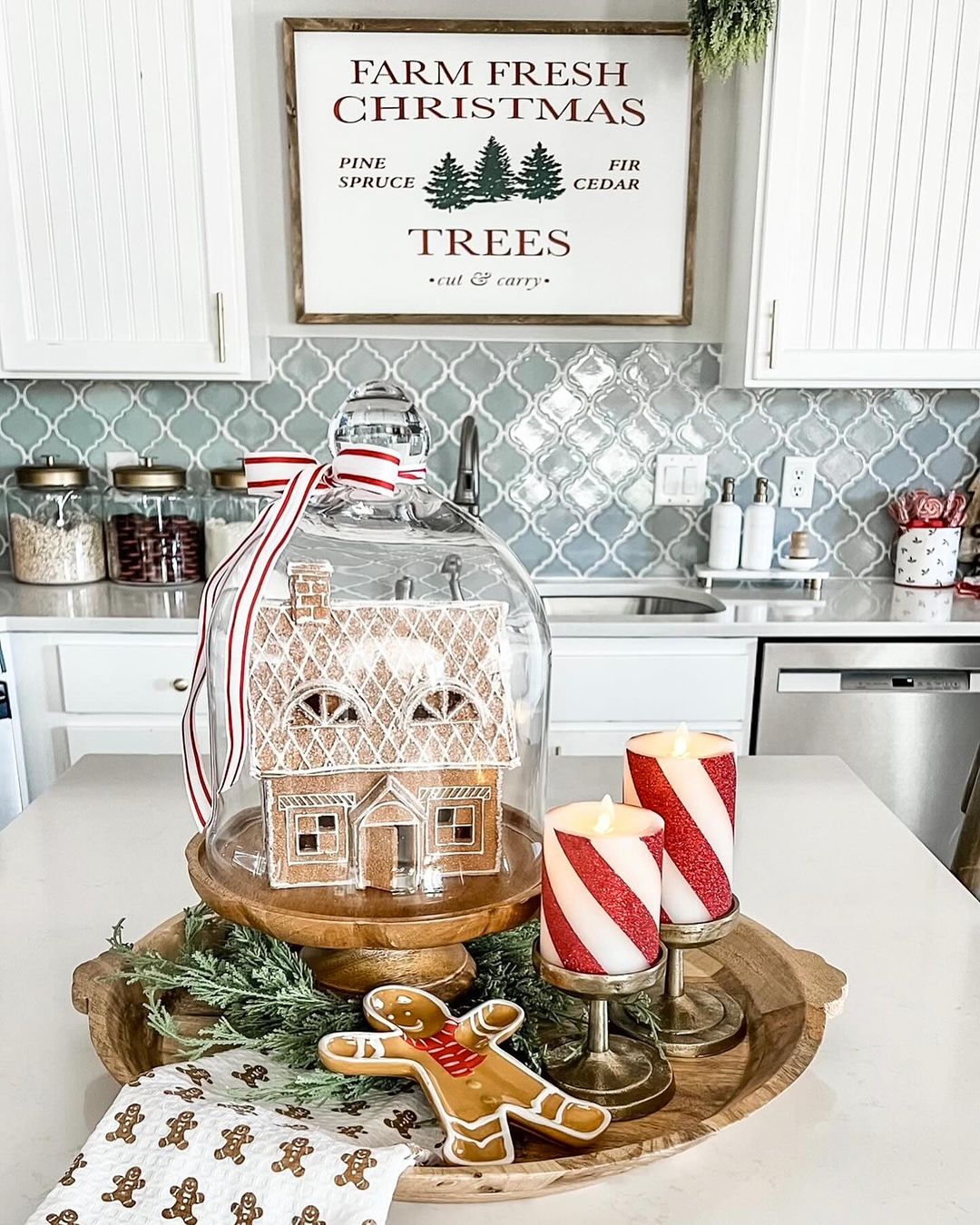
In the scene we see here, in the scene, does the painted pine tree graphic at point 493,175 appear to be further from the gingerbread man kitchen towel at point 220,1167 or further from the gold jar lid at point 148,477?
the gingerbread man kitchen towel at point 220,1167

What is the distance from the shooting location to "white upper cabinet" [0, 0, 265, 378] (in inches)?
83.4

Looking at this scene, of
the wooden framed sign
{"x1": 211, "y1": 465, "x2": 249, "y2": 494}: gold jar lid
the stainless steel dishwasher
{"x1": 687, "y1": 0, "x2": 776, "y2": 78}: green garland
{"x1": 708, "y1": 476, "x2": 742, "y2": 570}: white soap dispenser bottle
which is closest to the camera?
{"x1": 687, "y1": 0, "x2": 776, "y2": 78}: green garland

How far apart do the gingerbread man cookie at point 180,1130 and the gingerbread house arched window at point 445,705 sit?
31 centimetres

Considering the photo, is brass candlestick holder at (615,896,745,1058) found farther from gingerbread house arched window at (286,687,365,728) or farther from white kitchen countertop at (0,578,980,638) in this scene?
white kitchen countertop at (0,578,980,638)

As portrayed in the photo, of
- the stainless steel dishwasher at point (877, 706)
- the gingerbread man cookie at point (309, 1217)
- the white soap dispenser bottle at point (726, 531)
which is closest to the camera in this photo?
the gingerbread man cookie at point (309, 1217)

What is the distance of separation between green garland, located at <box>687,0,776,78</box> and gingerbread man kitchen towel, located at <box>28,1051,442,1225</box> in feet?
7.03

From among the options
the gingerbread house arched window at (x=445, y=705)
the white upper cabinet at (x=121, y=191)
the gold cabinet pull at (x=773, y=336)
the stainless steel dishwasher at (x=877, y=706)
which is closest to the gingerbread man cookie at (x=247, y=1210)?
the gingerbread house arched window at (x=445, y=705)

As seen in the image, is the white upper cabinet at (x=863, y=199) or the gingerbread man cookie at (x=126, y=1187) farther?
the white upper cabinet at (x=863, y=199)

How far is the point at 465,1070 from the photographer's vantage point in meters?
0.71

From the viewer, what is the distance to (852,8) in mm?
2113

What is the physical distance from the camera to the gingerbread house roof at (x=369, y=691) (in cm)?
80

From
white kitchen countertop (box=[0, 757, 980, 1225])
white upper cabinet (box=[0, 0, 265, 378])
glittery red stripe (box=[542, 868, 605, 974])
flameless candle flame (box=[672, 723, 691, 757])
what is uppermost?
white upper cabinet (box=[0, 0, 265, 378])

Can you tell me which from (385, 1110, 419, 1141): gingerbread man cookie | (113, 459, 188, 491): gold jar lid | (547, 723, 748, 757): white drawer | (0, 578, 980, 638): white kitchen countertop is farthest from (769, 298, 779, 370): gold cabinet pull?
(385, 1110, 419, 1141): gingerbread man cookie

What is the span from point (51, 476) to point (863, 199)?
A: 193 cm
